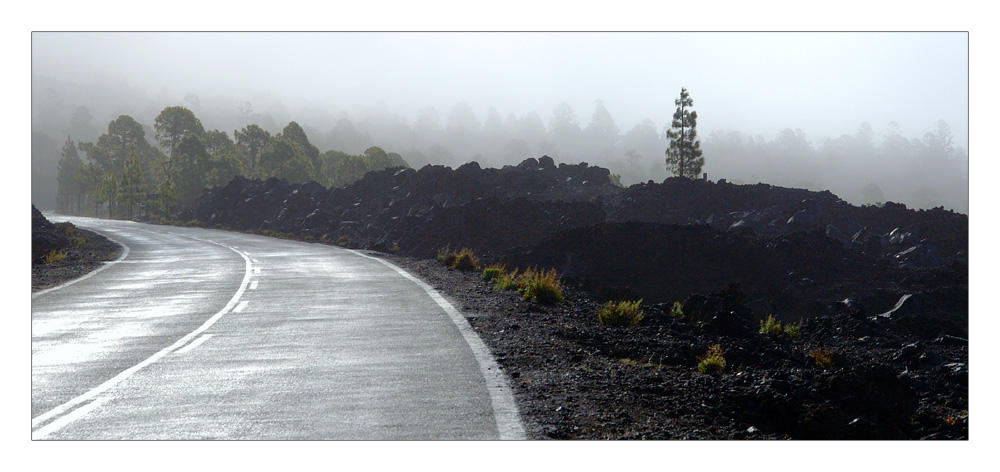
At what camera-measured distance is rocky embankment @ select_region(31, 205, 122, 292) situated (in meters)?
20.5

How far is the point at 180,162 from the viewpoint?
109000mm

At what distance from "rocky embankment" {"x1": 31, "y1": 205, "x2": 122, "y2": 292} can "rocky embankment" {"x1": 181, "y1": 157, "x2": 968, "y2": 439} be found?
10074 millimetres

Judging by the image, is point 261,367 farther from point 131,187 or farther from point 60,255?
point 131,187

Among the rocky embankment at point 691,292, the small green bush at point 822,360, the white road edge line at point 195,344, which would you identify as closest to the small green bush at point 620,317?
the rocky embankment at point 691,292

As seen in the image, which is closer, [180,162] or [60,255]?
[60,255]

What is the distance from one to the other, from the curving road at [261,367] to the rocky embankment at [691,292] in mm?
765

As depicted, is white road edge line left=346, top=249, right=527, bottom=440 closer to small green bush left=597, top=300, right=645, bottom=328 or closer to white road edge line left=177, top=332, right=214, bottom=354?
small green bush left=597, top=300, right=645, bottom=328

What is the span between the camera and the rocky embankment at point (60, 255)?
20.5 metres

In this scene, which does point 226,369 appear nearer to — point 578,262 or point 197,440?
point 197,440

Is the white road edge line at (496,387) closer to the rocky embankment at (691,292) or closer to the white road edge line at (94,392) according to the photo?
the rocky embankment at (691,292)

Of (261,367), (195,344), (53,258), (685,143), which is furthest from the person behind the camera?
(685,143)

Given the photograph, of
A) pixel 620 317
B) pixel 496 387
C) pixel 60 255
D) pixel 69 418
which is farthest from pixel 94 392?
pixel 60 255

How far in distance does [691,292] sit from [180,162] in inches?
3857

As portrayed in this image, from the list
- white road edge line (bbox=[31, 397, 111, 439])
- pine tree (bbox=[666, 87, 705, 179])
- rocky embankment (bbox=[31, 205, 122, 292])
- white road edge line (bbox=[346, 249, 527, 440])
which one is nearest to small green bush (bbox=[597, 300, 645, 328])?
white road edge line (bbox=[346, 249, 527, 440])
